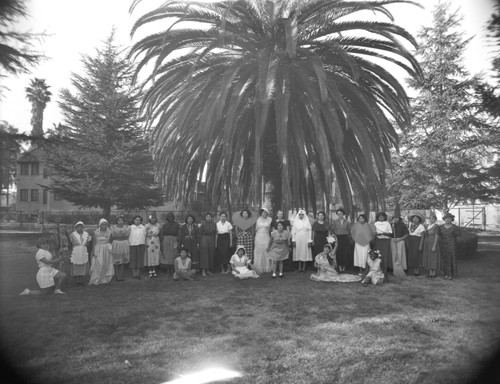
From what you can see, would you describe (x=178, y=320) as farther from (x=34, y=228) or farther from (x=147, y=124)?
(x=34, y=228)

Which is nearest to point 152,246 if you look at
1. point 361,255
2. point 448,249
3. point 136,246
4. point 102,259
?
point 136,246

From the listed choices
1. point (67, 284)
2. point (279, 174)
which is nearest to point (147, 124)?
point (279, 174)

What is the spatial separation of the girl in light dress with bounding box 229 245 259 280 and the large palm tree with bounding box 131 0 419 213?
1388 millimetres

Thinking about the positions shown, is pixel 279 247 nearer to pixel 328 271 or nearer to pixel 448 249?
pixel 328 271

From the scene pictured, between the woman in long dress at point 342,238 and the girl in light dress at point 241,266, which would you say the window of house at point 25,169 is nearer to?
the girl in light dress at point 241,266

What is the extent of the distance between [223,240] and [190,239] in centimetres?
85

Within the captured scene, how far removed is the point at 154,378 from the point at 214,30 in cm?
863

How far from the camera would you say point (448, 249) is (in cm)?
875

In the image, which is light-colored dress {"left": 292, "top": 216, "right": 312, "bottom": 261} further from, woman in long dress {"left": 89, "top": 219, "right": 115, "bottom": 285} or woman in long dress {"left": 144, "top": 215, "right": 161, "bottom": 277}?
woman in long dress {"left": 89, "top": 219, "right": 115, "bottom": 285}

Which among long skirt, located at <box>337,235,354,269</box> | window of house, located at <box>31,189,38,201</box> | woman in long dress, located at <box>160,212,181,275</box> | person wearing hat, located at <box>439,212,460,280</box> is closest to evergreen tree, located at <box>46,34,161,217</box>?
woman in long dress, located at <box>160,212,181,275</box>

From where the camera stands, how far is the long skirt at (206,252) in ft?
30.7

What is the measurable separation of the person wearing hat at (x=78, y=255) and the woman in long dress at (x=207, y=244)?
2.63m

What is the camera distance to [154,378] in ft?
12.3

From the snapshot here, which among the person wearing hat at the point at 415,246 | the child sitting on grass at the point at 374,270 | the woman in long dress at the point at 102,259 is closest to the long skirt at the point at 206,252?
the woman in long dress at the point at 102,259
